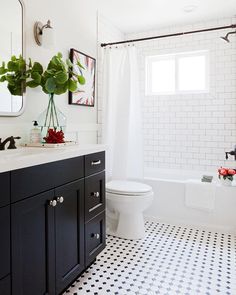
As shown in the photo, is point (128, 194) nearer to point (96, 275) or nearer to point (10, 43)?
point (96, 275)

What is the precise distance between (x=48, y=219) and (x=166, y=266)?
3.65ft

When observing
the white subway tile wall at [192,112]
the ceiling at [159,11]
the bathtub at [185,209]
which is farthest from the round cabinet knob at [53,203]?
the ceiling at [159,11]

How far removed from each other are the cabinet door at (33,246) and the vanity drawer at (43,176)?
0.04m

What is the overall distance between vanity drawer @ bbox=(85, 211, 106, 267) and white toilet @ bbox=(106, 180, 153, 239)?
419mm

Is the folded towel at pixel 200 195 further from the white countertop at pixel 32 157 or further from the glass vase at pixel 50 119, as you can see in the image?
the glass vase at pixel 50 119

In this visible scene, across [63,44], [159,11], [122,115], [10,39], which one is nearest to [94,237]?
[122,115]

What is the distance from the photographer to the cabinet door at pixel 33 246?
1.25 m

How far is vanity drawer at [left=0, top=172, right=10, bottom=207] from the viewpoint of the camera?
1.16m

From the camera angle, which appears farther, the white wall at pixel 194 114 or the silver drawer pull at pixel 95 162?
the white wall at pixel 194 114

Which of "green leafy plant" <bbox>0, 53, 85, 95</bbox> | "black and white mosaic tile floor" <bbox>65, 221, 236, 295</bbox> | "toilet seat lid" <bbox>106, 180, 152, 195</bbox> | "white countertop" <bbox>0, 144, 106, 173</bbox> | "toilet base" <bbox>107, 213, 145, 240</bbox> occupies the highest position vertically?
"green leafy plant" <bbox>0, 53, 85, 95</bbox>

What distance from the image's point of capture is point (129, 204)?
253cm

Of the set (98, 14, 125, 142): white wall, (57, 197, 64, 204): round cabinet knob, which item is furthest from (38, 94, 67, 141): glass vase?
(98, 14, 125, 142): white wall

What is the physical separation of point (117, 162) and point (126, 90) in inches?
31.8

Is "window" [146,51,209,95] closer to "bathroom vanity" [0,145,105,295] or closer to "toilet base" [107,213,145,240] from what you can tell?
"toilet base" [107,213,145,240]
